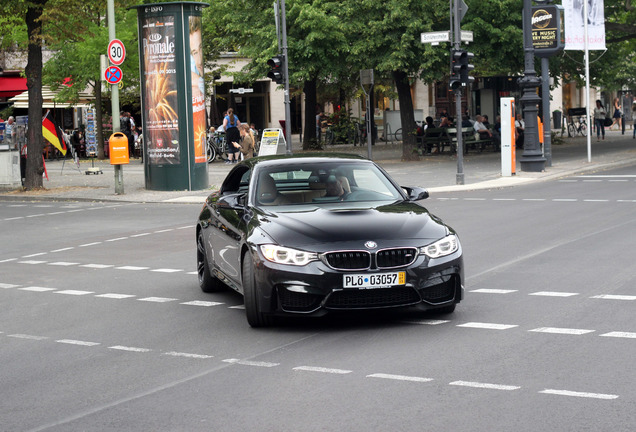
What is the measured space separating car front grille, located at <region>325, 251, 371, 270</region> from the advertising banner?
80.5 ft

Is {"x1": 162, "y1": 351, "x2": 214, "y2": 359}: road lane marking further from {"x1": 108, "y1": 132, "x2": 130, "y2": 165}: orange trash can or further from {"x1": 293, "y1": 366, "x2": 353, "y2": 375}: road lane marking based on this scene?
{"x1": 108, "y1": 132, "x2": 130, "y2": 165}: orange trash can

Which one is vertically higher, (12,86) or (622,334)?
(12,86)

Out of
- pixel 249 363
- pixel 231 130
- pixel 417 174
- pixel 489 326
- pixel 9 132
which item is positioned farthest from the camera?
pixel 231 130

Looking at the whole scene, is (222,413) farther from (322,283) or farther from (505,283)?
(505,283)

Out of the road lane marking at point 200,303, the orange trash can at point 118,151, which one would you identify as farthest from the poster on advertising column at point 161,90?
the road lane marking at point 200,303

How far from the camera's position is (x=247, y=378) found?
6688 millimetres

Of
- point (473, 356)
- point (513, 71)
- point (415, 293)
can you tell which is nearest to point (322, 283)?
point (415, 293)

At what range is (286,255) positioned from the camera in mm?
8102

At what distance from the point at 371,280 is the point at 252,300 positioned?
1.00 m

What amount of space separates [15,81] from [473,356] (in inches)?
1773

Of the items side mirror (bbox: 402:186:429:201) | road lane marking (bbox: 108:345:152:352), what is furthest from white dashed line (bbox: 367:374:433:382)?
side mirror (bbox: 402:186:429:201)

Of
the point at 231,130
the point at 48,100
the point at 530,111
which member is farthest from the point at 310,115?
the point at 530,111

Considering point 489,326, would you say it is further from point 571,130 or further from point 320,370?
point 571,130

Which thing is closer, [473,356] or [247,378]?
[247,378]
